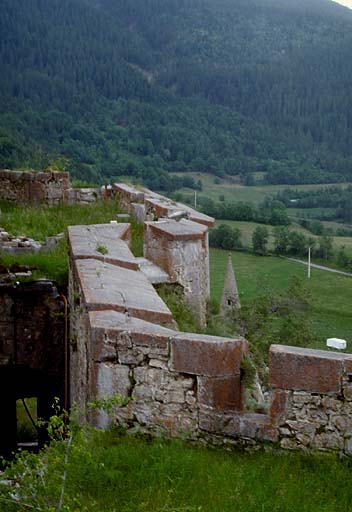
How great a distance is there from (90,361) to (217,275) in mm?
47921

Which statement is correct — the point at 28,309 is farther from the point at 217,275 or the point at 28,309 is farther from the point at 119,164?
the point at 119,164

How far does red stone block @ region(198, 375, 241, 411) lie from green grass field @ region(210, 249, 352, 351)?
41174 mm

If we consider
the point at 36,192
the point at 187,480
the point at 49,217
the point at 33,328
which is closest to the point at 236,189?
the point at 36,192

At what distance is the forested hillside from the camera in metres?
86.6

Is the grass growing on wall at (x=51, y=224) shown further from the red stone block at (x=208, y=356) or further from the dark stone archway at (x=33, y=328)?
the red stone block at (x=208, y=356)

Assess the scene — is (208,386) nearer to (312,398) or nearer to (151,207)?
(312,398)

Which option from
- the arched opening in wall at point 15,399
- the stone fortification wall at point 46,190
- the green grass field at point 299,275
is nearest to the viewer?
the arched opening in wall at point 15,399

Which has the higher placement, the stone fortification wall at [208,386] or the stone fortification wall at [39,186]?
the stone fortification wall at [39,186]

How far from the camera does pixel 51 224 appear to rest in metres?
11.3

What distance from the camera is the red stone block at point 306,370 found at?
3.96 metres

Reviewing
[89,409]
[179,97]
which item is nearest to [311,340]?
[89,409]

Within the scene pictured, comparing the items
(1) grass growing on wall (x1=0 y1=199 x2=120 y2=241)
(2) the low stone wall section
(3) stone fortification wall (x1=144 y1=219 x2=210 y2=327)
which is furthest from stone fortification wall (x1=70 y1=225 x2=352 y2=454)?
(1) grass growing on wall (x1=0 y1=199 x2=120 y2=241)

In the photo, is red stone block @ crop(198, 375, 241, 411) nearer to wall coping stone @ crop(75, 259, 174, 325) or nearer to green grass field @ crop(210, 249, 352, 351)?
wall coping stone @ crop(75, 259, 174, 325)

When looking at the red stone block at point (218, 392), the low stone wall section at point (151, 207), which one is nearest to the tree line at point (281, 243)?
the low stone wall section at point (151, 207)
